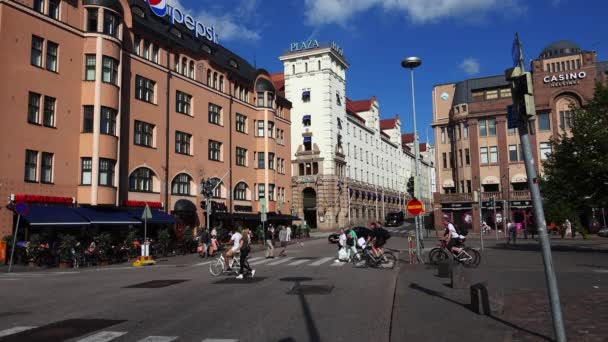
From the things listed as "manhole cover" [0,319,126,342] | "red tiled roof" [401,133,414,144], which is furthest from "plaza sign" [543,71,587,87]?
"red tiled roof" [401,133,414,144]

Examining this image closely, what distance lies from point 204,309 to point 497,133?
5429 centimetres

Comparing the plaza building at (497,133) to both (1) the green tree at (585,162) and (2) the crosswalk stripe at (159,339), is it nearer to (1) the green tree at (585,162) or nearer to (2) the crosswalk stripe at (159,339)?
(1) the green tree at (585,162)

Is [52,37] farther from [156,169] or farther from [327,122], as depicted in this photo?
[327,122]

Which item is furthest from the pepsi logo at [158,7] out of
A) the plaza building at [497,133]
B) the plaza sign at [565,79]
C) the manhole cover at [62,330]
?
the plaza sign at [565,79]

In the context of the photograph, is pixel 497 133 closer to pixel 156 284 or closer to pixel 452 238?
pixel 452 238

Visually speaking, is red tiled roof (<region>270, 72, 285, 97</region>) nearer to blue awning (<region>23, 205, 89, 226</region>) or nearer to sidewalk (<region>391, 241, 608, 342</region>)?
blue awning (<region>23, 205, 89, 226</region>)

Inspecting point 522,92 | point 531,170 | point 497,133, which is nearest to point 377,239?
point 531,170

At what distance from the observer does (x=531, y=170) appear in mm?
6141

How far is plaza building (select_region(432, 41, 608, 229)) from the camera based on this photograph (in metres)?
55.0

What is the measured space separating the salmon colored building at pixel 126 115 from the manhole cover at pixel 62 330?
58.4 feet

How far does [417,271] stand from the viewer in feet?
57.2

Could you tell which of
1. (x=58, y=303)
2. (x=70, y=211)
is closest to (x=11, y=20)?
A: (x=70, y=211)

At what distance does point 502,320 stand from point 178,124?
3250cm

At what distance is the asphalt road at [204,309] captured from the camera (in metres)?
7.98
